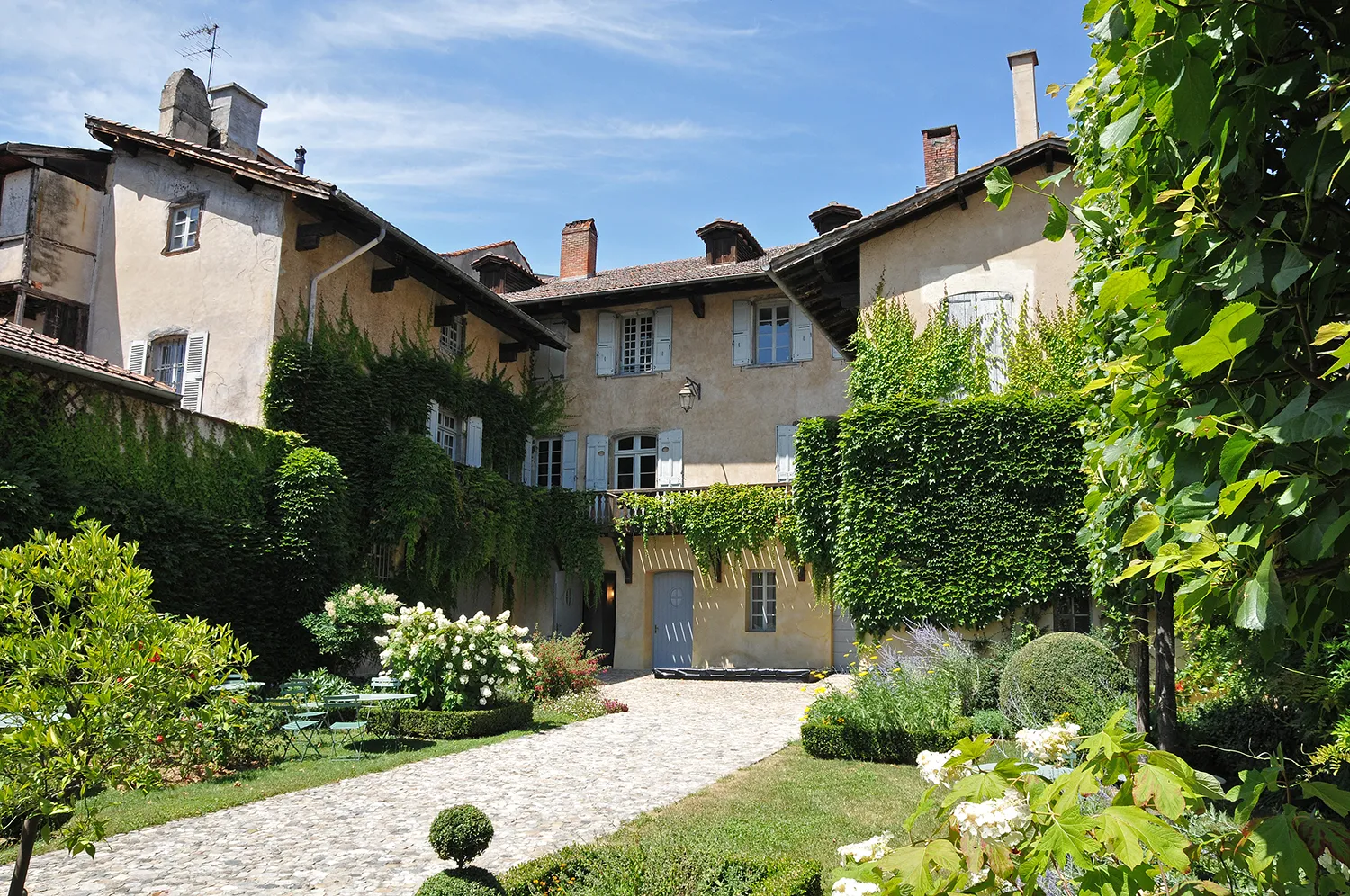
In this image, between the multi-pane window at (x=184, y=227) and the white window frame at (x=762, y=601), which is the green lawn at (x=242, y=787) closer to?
the white window frame at (x=762, y=601)

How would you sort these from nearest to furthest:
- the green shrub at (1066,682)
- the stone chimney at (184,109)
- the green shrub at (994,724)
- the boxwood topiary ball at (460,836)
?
1. the boxwood topiary ball at (460,836)
2. the green shrub at (1066,682)
3. the green shrub at (994,724)
4. the stone chimney at (184,109)

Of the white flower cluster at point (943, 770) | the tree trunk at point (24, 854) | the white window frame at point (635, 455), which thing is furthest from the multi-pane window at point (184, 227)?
the white flower cluster at point (943, 770)

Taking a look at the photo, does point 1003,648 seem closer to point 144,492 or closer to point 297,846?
point 297,846

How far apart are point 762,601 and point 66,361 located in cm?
1355

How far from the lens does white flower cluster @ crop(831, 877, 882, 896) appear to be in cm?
229

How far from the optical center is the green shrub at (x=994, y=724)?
31.2 feet

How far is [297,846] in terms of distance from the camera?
20.9 feet

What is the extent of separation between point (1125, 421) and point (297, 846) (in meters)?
6.00

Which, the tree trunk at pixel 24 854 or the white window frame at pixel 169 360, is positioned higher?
the white window frame at pixel 169 360

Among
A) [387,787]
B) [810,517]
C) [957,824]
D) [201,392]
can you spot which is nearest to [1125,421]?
[957,824]

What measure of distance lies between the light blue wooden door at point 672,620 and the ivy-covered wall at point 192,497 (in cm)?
833

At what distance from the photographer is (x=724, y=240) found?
23047 mm

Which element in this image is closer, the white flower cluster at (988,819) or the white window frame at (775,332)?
the white flower cluster at (988,819)

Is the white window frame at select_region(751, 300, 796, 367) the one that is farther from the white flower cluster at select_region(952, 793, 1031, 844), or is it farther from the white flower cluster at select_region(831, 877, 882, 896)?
the white flower cluster at select_region(952, 793, 1031, 844)
